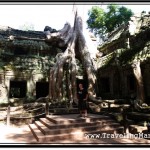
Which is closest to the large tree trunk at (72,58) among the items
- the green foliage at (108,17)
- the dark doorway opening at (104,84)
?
the dark doorway opening at (104,84)

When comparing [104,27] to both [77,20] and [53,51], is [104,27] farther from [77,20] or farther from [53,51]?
[77,20]

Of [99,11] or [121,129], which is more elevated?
[99,11]

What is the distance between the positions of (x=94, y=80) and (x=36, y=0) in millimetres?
7731

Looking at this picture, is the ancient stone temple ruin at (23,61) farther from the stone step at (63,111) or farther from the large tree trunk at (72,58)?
the stone step at (63,111)

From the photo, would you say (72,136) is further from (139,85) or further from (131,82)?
(131,82)

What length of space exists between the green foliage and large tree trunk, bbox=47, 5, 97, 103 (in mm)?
12918

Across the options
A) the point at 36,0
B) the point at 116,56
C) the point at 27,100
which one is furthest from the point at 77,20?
the point at 36,0

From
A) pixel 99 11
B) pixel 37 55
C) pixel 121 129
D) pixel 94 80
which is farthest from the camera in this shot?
pixel 99 11

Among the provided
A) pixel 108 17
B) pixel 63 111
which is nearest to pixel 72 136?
pixel 63 111

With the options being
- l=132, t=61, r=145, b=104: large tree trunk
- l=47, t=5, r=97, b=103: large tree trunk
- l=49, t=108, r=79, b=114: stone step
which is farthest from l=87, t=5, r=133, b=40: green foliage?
l=49, t=108, r=79, b=114: stone step

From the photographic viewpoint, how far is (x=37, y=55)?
63.9 ft

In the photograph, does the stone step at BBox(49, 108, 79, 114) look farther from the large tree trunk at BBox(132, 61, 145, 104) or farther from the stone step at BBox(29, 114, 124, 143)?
the large tree trunk at BBox(132, 61, 145, 104)

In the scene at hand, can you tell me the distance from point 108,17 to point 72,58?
53.4 ft

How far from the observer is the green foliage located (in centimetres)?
2758
